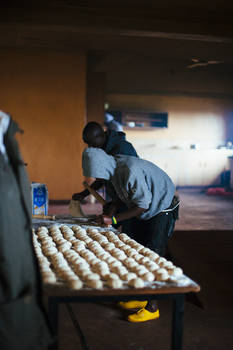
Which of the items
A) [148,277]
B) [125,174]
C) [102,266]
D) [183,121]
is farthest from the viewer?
[183,121]

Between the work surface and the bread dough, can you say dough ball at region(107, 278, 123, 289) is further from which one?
the bread dough

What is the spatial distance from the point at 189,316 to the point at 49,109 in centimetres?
527

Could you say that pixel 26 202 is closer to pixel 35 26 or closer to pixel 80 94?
pixel 35 26

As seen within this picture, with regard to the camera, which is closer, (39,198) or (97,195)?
(97,195)

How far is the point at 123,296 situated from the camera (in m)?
1.50

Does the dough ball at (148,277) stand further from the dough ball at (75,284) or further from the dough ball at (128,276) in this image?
the dough ball at (75,284)

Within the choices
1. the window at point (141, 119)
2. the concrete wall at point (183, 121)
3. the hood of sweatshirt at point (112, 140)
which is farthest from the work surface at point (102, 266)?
the concrete wall at point (183, 121)

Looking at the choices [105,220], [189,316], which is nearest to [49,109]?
[105,220]

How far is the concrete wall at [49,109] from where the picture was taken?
6.95 metres

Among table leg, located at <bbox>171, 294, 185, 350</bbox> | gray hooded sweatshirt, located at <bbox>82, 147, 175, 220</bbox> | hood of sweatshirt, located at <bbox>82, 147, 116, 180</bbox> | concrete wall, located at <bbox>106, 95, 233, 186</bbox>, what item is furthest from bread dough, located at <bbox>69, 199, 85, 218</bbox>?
concrete wall, located at <bbox>106, 95, 233, 186</bbox>

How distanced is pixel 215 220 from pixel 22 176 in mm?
5276

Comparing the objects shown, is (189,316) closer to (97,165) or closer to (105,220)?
(105,220)

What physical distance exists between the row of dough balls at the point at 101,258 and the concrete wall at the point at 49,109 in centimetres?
483

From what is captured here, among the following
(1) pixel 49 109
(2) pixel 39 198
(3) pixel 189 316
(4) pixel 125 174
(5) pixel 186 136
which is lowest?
(3) pixel 189 316
